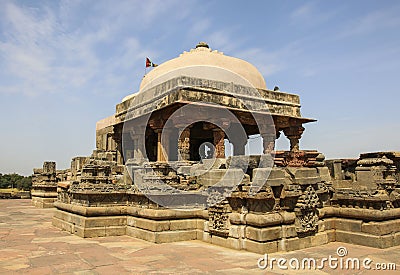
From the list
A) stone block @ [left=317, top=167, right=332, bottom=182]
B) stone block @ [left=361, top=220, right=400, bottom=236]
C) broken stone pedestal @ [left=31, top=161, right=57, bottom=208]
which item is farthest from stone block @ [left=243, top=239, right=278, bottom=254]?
broken stone pedestal @ [left=31, top=161, right=57, bottom=208]

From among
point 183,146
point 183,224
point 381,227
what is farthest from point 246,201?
point 183,146

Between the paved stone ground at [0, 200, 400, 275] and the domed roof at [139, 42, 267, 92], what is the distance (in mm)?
7553

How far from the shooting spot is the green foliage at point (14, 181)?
119ft

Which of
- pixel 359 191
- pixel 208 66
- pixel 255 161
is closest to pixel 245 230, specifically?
pixel 255 161

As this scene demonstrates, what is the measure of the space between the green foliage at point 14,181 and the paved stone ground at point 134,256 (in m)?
32.6

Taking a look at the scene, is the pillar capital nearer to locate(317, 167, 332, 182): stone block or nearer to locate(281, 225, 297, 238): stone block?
locate(317, 167, 332, 182): stone block

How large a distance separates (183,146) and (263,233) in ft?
20.9

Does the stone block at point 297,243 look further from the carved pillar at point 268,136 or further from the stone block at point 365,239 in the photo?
the carved pillar at point 268,136

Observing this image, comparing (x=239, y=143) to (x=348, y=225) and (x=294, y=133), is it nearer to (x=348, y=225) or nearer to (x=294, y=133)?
(x=294, y=133)

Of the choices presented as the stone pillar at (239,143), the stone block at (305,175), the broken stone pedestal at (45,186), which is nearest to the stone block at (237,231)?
the stone block at (305,175)

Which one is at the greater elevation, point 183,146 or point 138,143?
point 138,143

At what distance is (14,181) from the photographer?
38.9 m

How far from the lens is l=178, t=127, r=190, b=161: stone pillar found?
37.2ft

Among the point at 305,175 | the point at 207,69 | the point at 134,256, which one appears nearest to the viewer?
the point at 134,256
